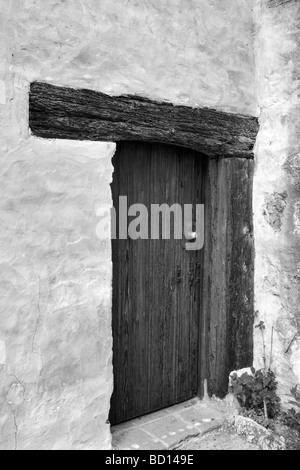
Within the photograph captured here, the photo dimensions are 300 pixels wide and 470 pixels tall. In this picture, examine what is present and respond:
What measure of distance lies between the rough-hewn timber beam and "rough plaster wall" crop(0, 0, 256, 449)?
0.20ft

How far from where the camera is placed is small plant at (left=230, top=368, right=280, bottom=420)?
339 centimetres

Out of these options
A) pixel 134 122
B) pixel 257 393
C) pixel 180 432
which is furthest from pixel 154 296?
pixel 134 122

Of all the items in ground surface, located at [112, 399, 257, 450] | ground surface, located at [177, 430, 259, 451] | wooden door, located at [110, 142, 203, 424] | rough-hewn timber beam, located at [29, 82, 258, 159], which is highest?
rough-hewn timber beam, located at [29, 82, 258, 159]

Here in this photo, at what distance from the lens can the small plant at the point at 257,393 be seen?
11.1 ft

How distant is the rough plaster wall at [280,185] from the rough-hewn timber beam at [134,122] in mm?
193

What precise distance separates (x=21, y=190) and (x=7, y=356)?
2.80ft

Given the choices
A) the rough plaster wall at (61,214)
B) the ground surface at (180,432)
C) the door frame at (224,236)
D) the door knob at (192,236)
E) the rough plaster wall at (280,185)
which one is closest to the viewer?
the rough plaster wall at (61,214)

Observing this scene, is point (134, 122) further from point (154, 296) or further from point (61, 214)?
point (154, 296)

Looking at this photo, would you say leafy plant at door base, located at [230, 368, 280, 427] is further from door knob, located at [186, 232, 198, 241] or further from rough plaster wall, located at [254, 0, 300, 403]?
door knob, located at [186, 232, 198, 241]

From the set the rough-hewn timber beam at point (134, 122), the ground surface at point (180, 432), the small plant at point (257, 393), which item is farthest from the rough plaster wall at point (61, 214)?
the small plant at point (257, 393)

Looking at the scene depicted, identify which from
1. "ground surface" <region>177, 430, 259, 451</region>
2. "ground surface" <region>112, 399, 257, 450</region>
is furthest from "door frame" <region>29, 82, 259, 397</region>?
"ground surface" <region>177, 430, 259, 451</region>

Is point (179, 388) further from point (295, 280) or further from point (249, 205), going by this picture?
point (249, 205)

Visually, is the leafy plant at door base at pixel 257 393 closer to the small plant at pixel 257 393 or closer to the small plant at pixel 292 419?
the small plant at pixel 257 393

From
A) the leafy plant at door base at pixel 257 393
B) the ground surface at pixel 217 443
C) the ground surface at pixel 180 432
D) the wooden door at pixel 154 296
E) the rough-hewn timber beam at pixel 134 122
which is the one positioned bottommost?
the ground surface at pixel 217 443
